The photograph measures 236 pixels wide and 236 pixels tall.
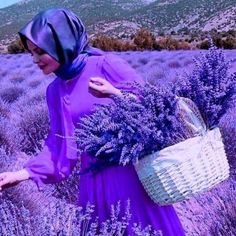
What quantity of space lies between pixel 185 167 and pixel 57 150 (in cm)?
66

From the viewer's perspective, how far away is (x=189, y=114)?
2459mm

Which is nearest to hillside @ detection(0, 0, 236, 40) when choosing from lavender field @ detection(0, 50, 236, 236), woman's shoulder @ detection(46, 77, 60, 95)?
lavender field @ detection(0, 50, 236, 236)

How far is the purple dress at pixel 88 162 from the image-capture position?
2.74m

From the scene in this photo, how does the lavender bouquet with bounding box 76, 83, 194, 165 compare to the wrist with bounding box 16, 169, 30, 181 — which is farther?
the wrist with bounding box 16, 169, 30, 181

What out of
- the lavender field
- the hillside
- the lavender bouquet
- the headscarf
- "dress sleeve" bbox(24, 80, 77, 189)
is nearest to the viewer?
the lavender bouquet

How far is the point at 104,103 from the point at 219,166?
0.53 meters

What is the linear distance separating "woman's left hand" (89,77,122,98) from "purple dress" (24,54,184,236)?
0.19 meters

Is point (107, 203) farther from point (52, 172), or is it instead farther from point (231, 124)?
point (231, 124)

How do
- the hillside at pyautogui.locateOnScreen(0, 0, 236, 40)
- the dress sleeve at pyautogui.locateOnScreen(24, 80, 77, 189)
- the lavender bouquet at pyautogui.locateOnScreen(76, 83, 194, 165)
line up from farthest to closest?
the hillside at pyautogui.locateOnScreen(0, 0, 236, 40), the dress sleeve at pyautogui.locateOnScreen(24, 80, 77, 189), the lavender bouquet at pyautogui.locateOnScreen(76, 83, 194, 165)

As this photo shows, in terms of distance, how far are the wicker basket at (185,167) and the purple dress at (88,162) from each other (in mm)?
277

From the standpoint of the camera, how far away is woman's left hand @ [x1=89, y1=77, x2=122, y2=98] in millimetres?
2463

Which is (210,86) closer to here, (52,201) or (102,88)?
(102,88)

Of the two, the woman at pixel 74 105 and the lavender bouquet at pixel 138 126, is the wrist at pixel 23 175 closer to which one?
the woman at pixel 74 105

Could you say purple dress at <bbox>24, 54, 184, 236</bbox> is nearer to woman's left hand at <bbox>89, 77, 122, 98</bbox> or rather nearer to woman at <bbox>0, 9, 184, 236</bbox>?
woman at <bbox>0, 9, 184, 236</bbox>
